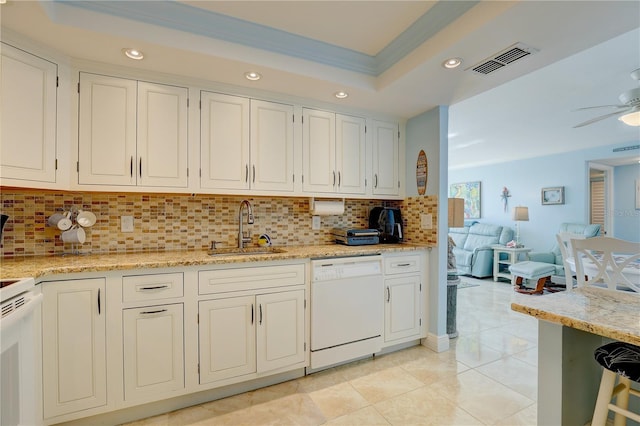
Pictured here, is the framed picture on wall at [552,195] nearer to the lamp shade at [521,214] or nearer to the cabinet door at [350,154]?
the lamp shade at [521,214]

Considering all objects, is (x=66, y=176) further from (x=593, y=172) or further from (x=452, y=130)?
(x=593, y=172)

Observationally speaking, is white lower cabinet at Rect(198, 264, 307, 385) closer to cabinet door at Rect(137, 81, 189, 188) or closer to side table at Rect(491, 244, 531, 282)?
cabinet door at Rect(137, 81, 189, 188)

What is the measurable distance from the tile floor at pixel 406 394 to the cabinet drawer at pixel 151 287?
0.79m

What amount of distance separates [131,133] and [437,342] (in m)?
3.09

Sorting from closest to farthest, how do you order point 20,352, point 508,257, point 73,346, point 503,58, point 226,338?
point 20,352 < point 73,346 < point 503,58 < point 226,338 < point 508,257

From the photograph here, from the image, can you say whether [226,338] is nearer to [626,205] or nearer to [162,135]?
[162,135]

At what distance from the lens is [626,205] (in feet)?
18.2

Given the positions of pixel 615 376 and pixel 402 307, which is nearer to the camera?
pixel 615 376

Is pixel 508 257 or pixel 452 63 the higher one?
pixel 452 63

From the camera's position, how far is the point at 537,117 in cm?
392

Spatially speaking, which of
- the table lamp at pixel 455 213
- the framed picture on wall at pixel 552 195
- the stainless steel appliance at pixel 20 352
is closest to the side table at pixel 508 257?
the framed picture on wall at pixel 552 195

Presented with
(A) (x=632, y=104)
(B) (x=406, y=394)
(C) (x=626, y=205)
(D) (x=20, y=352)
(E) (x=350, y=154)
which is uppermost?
(A) (x=632, y=104)

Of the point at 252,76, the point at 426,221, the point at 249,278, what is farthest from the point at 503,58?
the point at 249,278

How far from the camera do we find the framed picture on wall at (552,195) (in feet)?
18.9
